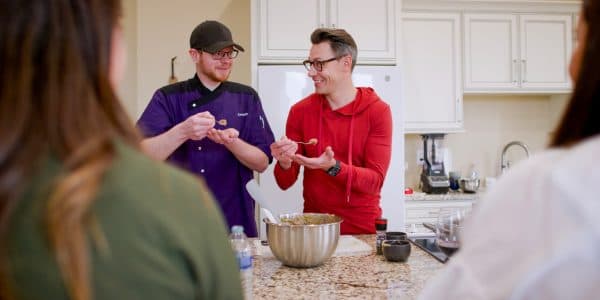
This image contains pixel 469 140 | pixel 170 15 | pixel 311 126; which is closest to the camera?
pixel 311 126

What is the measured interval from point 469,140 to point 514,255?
3472 millimetres

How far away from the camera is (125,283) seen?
48cm

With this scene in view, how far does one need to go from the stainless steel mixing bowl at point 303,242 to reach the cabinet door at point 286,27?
1806 millimetres

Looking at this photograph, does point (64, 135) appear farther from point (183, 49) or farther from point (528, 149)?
point (528, 149)

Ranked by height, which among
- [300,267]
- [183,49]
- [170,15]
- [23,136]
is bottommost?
[300,267]

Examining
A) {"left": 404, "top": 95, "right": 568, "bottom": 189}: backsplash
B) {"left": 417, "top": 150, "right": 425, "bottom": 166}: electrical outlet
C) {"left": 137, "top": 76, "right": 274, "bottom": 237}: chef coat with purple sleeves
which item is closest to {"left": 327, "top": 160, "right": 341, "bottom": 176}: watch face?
{"left": 137, "top": 76, "right": 274, "bottom": 237}: chef coat with purple sleeves

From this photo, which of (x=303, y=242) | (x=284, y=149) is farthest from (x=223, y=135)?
(x=303, y=242)

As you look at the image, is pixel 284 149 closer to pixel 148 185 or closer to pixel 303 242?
pixel 303 242

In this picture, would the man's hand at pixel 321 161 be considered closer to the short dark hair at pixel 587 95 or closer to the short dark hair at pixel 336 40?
the short dark hair at pixel 336 40

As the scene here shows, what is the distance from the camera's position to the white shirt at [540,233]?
52 centimetres

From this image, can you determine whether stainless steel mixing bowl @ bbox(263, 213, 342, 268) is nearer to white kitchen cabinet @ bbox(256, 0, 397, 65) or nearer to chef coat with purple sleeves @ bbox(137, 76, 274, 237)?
chef coat with purple sleeves @ bbox(137, 76, 274, 237)

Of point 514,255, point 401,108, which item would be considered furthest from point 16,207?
point 401,108

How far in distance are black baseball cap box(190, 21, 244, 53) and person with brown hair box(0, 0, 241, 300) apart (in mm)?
1403

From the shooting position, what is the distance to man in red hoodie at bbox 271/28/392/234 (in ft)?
6.09
